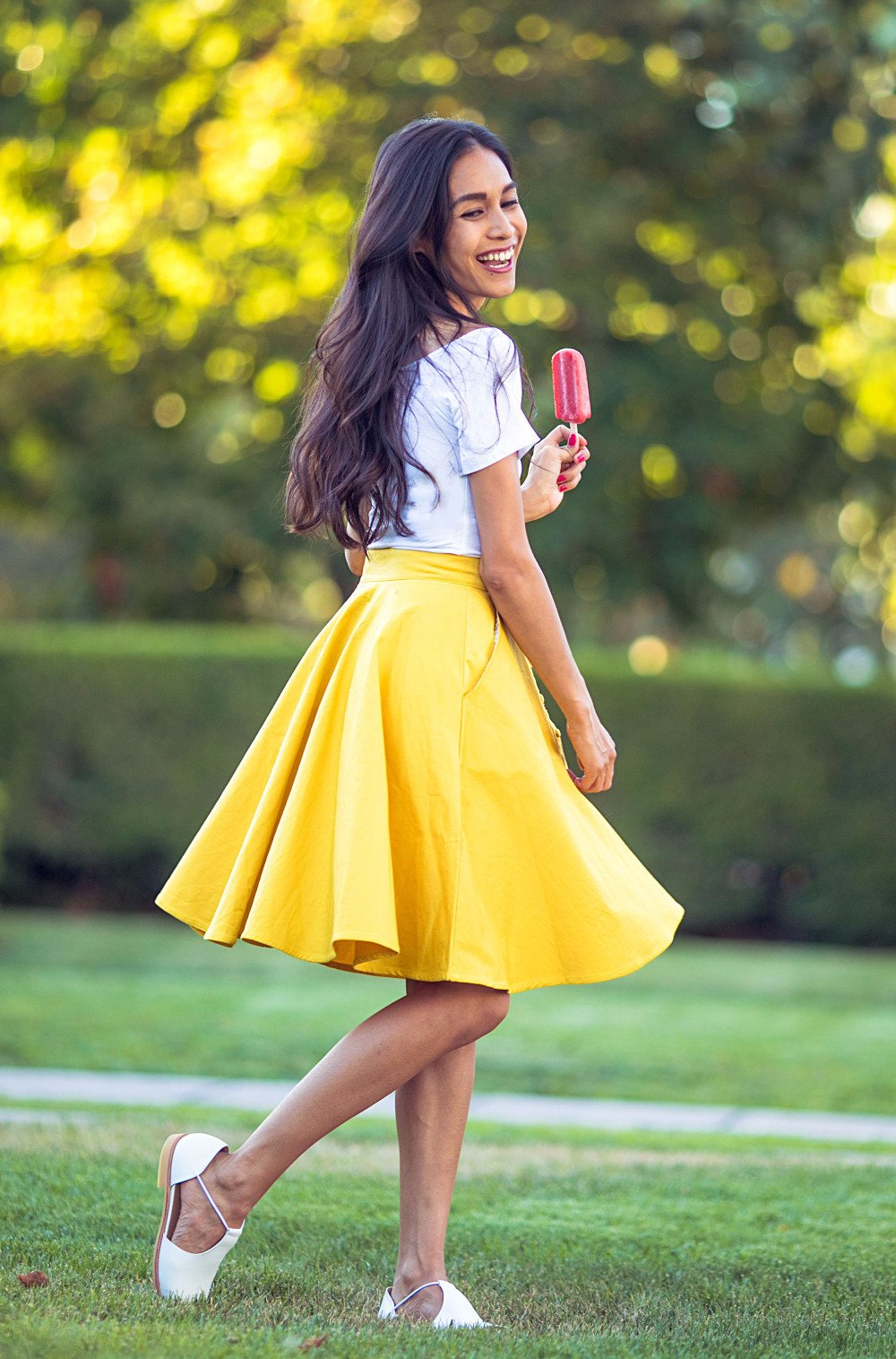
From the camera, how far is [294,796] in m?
2.98

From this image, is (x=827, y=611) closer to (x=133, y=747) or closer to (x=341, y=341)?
(x=133, y=747)

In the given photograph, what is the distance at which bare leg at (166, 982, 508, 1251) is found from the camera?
294 cm

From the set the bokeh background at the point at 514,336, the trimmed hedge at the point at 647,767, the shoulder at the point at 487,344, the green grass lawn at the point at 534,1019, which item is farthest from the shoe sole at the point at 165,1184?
the bokeh background at the point at 514,336

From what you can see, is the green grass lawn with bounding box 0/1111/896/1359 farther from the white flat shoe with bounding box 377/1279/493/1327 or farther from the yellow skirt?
the yellow skirt

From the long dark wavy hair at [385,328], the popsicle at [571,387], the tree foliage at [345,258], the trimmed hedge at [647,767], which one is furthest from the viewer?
the tree foliage at [345,258]

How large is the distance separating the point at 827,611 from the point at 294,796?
2914cm

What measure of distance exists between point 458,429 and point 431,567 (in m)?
0.26

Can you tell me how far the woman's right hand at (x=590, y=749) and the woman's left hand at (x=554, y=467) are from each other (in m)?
0.44

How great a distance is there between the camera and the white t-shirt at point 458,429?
298 centimetres

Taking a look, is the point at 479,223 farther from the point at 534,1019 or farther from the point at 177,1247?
the point at 534,1019

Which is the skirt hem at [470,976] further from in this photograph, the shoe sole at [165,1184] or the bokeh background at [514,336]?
the bokeh background at [514,336]

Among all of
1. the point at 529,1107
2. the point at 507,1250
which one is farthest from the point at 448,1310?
the point at 529,1107

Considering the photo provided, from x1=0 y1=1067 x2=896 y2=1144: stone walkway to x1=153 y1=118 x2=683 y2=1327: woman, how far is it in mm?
2350

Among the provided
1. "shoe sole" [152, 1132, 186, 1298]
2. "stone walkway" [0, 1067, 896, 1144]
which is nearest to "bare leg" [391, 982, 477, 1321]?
"shoe sole" [152, 1132, 186, 1298]
